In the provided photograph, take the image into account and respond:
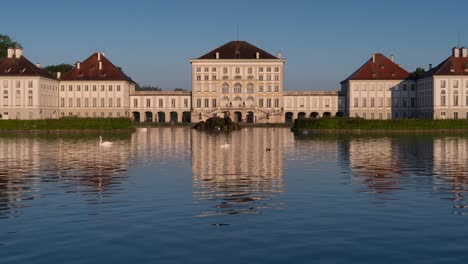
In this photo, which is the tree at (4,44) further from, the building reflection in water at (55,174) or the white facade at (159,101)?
the building reflection in water at (55,174)

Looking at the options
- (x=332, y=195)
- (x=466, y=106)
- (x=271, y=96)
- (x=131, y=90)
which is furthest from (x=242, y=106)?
(x=332, y=195)

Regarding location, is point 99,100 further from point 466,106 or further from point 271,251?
point 271,251

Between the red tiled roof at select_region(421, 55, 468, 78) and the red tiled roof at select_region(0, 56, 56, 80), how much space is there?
78040 mm

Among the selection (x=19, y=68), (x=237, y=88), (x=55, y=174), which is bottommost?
(x=55, y=174)

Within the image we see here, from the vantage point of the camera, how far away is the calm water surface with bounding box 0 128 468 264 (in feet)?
46.1

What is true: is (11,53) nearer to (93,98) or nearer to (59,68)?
(93,98)

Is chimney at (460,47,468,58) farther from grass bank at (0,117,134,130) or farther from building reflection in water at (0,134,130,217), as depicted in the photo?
building reflection in water at (0,134,130,217)

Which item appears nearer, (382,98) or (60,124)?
(60,124)

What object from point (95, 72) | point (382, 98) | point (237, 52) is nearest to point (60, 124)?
point (95, 72)

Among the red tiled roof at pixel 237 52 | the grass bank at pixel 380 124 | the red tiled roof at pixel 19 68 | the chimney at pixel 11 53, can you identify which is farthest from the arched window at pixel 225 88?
the grass bank at pixel 380 124

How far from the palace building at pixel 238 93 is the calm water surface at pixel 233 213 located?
10372 cm

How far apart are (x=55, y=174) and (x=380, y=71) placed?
11448cm

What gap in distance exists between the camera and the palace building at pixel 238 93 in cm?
13588

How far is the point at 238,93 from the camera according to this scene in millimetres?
142250
